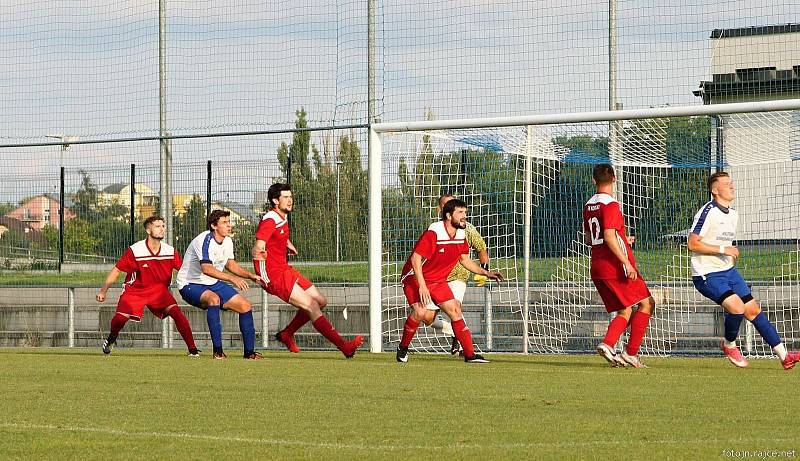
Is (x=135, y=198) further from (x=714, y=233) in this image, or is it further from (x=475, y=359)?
(x=714, y=233)

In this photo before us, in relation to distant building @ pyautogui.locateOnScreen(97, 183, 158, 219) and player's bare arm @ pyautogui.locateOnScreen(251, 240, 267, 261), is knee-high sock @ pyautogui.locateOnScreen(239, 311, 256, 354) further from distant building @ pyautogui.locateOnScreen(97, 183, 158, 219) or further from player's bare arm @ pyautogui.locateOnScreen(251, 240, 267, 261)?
distant building @ pyautogui.locateOnScreen(97, 183, 158, 219)

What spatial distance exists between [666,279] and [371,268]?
392cm

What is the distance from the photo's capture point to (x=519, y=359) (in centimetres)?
1426

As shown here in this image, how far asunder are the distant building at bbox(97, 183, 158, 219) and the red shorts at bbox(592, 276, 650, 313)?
7.82 m

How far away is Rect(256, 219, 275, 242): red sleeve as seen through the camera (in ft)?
46.2

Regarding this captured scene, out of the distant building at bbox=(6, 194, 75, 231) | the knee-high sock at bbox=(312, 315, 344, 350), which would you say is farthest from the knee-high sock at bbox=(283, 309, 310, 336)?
the distant building at bbox=(6, 194, 75, 231)

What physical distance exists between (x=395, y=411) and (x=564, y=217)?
9035 mm

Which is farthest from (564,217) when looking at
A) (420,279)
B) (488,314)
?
(420,279)

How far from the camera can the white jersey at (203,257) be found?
14.5 metres

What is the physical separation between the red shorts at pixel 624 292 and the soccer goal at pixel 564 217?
3.04 metres

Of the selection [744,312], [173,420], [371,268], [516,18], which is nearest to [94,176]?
[371,268]

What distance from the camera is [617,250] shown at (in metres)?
11.9

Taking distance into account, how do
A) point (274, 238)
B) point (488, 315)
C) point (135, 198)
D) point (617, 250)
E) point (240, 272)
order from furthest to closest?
point (135, 198), point (488, 315), point (240, 272), point (274, 238), point (617, 250)

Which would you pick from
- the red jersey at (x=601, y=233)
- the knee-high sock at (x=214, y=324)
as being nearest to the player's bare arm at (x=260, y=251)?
the knee-high sock at (x=214, y=324)
